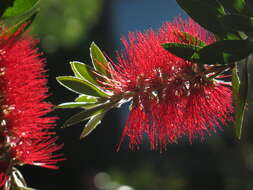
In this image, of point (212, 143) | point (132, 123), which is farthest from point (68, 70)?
point (132, 123)

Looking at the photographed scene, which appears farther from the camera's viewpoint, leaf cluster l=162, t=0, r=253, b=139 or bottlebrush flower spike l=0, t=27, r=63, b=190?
bottlebrush flower spike l=0, t=27, r=63, b=190

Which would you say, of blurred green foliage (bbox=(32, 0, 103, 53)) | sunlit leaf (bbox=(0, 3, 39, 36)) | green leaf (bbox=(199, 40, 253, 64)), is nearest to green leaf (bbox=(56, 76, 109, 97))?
sunlit leaf (bbox=(0, 3, 39, 36))

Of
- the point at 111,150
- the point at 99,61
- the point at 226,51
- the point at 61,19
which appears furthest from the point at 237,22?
the point at 111,150

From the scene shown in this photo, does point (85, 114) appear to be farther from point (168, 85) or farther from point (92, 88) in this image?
point (168, 85)

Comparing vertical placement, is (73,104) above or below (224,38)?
below

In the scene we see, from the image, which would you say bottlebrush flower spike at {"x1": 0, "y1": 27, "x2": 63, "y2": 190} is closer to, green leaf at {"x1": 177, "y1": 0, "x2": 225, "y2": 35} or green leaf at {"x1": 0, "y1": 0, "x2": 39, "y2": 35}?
green leaf at {"x1": 0, "y1": 0, "x2": 39, "y2": 35}

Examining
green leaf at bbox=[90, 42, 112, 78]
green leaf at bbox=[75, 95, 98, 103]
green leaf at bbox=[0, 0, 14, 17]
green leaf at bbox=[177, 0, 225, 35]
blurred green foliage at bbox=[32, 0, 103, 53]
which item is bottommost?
green leaf at bbox=[75, 95, 98, 103]

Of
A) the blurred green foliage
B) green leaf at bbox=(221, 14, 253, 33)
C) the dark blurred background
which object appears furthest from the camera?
the blurred green foliage
